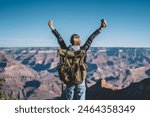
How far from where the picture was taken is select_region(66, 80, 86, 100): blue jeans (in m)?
A: 5.38

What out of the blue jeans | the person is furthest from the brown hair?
the blue jeans

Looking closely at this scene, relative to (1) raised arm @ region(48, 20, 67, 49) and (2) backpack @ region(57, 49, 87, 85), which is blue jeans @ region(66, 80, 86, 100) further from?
(1) raised arm @ region(48, 20, 67, 49)

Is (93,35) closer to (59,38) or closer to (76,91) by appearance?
(59,38)

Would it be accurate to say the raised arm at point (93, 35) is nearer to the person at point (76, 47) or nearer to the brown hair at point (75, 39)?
the person at point (76, 47)

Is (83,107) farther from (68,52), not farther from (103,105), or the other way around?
(68,52)

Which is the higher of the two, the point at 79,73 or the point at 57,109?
the point at 79,73

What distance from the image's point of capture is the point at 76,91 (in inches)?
215

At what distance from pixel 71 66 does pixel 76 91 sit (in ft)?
1.61

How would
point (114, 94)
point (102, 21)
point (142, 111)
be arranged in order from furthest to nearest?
A: point (114, 94) < point (102, 21) < point (142, 111)

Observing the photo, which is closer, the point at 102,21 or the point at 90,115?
the point at 90,115

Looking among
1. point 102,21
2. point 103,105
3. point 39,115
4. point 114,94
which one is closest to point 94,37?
point 102,21

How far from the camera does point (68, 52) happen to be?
5586 mm

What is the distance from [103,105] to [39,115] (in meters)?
0.93

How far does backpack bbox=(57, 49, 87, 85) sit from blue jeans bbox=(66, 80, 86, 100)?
89 millimetres
